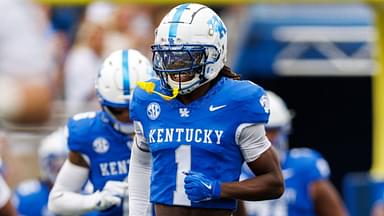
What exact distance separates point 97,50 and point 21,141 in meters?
1.29

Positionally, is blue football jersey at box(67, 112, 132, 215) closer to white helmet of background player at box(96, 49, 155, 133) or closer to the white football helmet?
white helmet of background player at box(96, 49, 155, 133)

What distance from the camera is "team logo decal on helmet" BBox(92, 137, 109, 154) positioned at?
23.6 ft

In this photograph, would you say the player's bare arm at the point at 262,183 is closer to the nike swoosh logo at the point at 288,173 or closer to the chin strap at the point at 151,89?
the chin strap at the point at 151,89

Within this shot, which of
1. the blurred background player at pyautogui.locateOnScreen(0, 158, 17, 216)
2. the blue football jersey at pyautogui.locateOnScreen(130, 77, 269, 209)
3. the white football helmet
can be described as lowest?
the blurred background player at pyautogui.locateOnScreen(0, 158, 17, 216)

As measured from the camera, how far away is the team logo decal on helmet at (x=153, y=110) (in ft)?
19.4

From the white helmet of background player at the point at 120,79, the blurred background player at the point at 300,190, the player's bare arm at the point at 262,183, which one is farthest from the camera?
the blurred background player at the point at 300,190

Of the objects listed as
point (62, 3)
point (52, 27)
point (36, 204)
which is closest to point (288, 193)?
point (36, 204)

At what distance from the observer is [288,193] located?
30.1 ft

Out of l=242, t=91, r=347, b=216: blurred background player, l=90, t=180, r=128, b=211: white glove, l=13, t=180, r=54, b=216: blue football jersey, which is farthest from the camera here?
l=13, t=180, r=54, b=216: blue football jersey

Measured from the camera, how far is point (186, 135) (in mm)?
5820

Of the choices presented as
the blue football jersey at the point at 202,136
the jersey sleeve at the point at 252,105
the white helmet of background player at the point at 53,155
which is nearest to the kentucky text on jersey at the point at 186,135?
the blue football jersey at the point at 202,136

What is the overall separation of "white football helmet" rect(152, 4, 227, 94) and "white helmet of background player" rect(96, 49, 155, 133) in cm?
121

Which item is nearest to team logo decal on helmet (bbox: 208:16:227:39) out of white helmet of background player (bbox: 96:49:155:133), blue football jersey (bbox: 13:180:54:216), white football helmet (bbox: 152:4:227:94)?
white football helmet (bbox: 152:4:227:94)

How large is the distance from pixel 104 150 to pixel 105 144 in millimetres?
29
